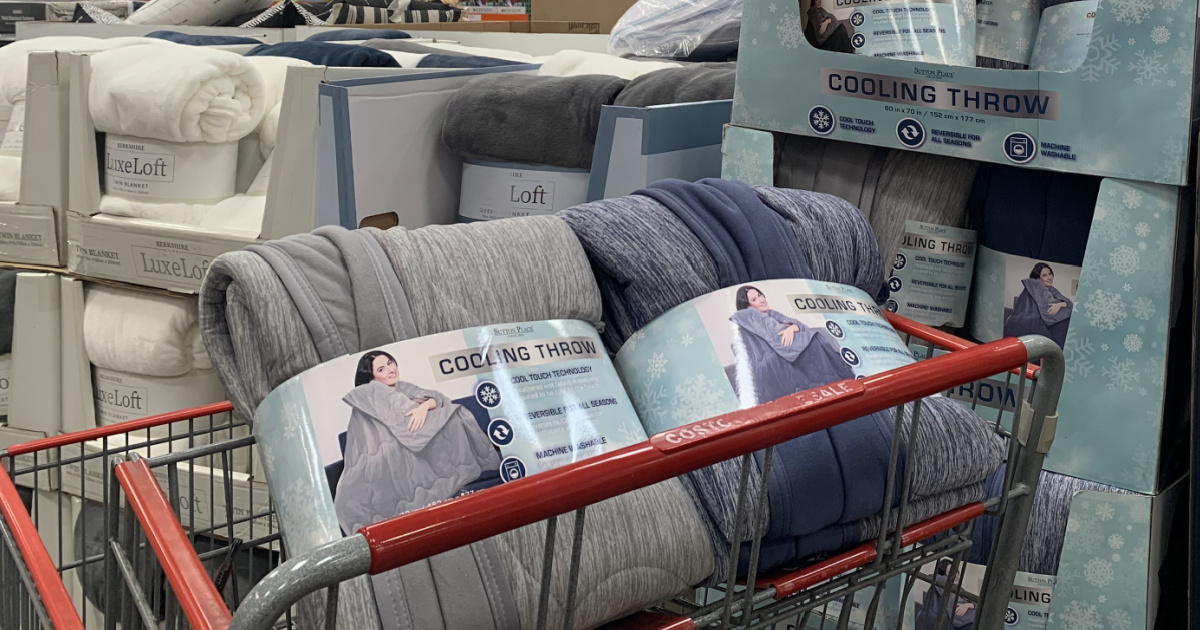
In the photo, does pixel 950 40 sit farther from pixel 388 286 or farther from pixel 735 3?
pixel 735 3

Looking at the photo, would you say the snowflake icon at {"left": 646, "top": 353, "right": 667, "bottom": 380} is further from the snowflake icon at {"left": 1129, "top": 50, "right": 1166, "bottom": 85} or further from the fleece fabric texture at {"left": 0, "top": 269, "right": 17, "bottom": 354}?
the fleece fabric texture at {"left": 0, "top": 269, "right": 17, "bottom": 354}

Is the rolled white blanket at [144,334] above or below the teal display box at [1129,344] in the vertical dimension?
below

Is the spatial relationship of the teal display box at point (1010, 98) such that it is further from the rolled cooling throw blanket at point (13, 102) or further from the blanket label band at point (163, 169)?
the rolled cooling throw blanket at point (13, 102)

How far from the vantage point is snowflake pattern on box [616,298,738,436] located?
614 millimetres

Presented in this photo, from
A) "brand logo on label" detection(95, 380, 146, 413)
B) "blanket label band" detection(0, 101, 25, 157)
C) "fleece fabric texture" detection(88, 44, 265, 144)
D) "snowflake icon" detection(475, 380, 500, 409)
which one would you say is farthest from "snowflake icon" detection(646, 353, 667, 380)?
"blanket label band" detection(0, 101, 25, 157)

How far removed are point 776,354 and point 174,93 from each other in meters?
0.98

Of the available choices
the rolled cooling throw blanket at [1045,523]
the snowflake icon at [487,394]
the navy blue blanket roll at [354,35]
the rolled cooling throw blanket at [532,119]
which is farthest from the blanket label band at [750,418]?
the navy blue blanket roll at [354,35]

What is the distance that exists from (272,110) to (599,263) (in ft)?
3.16

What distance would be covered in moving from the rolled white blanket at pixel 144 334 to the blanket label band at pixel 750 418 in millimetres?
1051

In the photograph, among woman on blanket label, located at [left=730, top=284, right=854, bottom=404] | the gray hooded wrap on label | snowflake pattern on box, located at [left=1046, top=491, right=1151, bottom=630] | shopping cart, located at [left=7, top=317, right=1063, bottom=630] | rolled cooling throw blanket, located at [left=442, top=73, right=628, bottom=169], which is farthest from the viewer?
rolled cooling throw blanket, located at [left=442, top=73, right=628, bottom=169]

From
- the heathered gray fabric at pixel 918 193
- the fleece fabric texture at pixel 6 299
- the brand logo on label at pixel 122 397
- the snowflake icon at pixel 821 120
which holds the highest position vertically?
the snowflake icon at pixel 821 120

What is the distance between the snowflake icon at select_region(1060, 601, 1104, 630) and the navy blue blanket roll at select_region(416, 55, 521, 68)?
1059mm

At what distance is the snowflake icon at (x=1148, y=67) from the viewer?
76 centimetres

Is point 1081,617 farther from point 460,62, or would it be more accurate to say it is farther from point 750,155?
point 460,62
